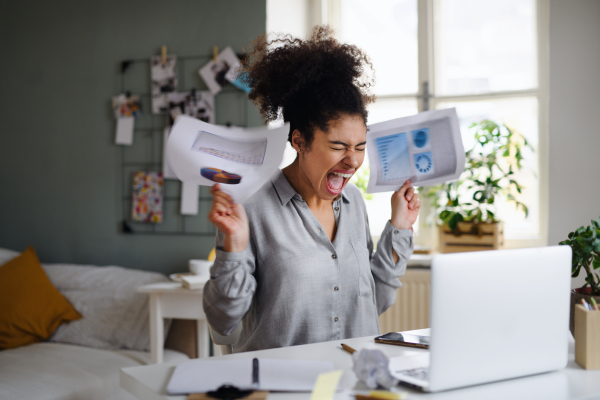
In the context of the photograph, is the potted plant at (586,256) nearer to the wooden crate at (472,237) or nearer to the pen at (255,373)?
the pen at (255,373)

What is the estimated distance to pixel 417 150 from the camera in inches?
51.3

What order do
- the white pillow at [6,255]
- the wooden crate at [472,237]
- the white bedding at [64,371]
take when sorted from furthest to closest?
the white pillow at [6,255], the wooden crate at [472,237], the white bedding at [64,371]

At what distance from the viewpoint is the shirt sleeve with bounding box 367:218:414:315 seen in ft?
4.47

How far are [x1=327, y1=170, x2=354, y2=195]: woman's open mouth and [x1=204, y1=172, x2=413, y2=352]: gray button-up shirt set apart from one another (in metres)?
0.09

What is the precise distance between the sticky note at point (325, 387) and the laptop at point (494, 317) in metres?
0.17

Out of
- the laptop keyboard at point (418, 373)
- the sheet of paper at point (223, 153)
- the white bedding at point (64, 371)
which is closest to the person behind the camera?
the laptop keyboard at point (418, 373)

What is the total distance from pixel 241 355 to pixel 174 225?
1.80 m

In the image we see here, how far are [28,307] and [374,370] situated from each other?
7.15 ft

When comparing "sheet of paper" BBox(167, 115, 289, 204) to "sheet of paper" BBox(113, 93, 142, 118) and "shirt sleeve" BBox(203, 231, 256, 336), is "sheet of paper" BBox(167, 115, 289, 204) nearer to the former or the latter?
"shirt sleeve" BBox(203, 231, 256, 336)

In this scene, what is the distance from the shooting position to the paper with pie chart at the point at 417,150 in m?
1.26

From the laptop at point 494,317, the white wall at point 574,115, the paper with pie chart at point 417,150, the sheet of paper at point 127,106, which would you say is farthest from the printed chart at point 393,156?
the sheet of paper at point 127,106

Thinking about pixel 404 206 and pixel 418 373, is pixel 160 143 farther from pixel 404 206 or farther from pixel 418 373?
pixel 418 373

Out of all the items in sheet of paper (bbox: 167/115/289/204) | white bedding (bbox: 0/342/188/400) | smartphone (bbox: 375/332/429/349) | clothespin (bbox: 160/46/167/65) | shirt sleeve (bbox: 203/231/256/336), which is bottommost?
white bedding (bbox: 0/342/188/400)

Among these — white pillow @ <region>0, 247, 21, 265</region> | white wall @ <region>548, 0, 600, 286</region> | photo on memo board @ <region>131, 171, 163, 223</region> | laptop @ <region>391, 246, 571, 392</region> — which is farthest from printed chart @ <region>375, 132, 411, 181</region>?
white pillow @ <region>0, 247, 21, 265</region>
